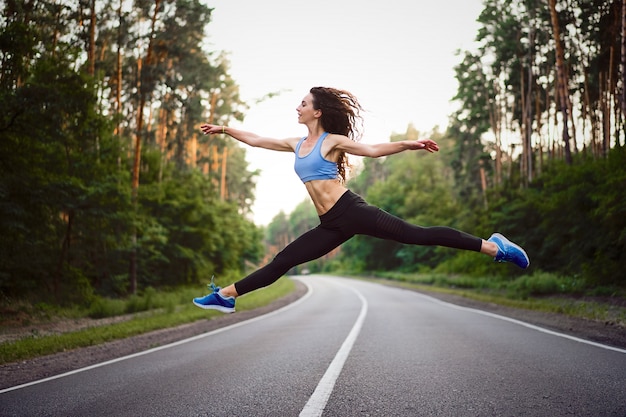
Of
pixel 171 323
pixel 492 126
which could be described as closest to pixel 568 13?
pixel 492 126

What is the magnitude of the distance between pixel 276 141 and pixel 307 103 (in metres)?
0.43

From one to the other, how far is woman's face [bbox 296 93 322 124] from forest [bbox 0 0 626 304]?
11.5 m

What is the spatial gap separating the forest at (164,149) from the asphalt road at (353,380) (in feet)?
26.6

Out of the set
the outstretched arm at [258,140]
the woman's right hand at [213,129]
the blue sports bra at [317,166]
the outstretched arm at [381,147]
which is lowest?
the blue sports bra at [317,166]

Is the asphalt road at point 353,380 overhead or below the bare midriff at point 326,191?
below

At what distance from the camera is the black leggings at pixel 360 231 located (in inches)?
142

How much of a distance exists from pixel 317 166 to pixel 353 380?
105 inches

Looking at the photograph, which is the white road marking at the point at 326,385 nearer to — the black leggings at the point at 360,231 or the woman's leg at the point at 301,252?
the woman's leg at the point at 301,252

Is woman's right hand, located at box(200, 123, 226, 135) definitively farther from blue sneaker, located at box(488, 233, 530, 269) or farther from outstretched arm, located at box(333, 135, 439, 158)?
blue sneaker, located at box(488, 233, 530, 269)

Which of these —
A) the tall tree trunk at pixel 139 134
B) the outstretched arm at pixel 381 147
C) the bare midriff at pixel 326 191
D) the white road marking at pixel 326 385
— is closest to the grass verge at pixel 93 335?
the tall tree trunk at pixel 139 134

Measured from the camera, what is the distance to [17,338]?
33.6 ft

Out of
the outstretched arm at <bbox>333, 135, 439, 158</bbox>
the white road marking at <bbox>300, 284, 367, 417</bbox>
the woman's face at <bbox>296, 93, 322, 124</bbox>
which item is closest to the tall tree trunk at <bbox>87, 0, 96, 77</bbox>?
the white road marking at <bbox>300, 284, 367, 417</bbox>

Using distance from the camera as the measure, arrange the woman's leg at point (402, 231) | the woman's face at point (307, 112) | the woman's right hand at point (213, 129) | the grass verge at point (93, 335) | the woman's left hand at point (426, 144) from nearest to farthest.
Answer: the woman's left hand at point (426, 144) → the woman's leg at point (402, 231) → the woman's face at point (307, 112) → the woman's right hand at point (213, 129) → the grass verge at point (93, 335)

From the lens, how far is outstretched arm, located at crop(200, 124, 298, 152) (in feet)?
13.1
